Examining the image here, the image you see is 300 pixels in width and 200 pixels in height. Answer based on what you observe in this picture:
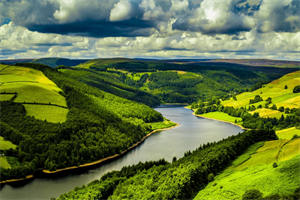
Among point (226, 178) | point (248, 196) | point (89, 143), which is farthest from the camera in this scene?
point (89, 143)

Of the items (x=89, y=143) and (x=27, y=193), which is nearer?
(x=27, y=193)

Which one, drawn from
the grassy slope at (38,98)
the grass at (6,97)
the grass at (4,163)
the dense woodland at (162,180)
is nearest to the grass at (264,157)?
the dense woodland at (162,180)

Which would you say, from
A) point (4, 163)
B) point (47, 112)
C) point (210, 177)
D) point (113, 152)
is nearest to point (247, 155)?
point (210, 177)

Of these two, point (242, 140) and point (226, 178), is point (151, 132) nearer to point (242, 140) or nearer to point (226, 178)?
point (242, 140)

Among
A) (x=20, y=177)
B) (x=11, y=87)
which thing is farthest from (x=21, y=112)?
A: (x=20, y=177)

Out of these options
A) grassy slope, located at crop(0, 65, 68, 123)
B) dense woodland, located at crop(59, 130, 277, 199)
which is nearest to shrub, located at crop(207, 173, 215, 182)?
dense woodland, located at crop(59, 130, 277, 199)

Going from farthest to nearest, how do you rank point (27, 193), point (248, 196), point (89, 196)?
point (27, 193), point (89, 196), point (248, 196)

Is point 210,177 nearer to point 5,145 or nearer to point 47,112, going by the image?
point 5,145
